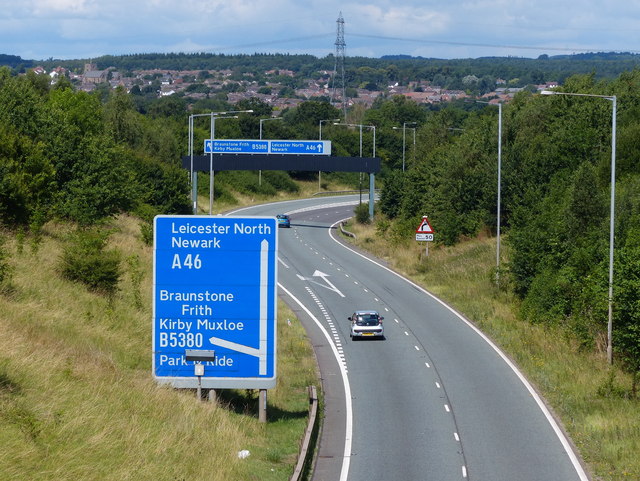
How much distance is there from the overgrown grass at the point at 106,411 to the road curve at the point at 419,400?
66.2 inches

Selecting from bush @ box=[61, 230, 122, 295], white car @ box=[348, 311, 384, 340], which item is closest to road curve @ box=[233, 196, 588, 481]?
white car @ box=[348, 311, 384, 340]

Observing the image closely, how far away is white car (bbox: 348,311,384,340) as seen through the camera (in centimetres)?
3894

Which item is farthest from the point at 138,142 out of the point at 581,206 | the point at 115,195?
the point at 581,206

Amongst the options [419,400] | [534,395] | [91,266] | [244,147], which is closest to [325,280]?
[91,266]

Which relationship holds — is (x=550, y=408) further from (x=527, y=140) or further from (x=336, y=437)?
(x=527, y=140)

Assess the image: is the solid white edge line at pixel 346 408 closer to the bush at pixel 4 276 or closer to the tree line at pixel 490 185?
the tree line at pixel 490 185

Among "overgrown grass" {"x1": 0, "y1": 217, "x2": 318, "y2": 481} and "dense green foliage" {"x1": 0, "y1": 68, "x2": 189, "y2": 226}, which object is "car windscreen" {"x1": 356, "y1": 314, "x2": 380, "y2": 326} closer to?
"overgrown grass" {"x1": 0, "y1": 217, "x2": 318, "y2": 481}

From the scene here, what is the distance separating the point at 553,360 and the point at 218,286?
1688 cm

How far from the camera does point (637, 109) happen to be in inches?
2576

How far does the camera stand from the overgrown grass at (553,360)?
78.5ft

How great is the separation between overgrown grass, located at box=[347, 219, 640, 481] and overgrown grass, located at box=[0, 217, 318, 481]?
7.15 m

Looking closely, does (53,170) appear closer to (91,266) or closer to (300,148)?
(91,266)

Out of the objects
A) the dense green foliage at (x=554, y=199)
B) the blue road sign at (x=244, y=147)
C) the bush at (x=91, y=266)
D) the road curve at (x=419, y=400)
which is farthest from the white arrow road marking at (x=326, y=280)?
the blue road sign at (x=244, y=147)

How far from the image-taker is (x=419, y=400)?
94.9 ft
